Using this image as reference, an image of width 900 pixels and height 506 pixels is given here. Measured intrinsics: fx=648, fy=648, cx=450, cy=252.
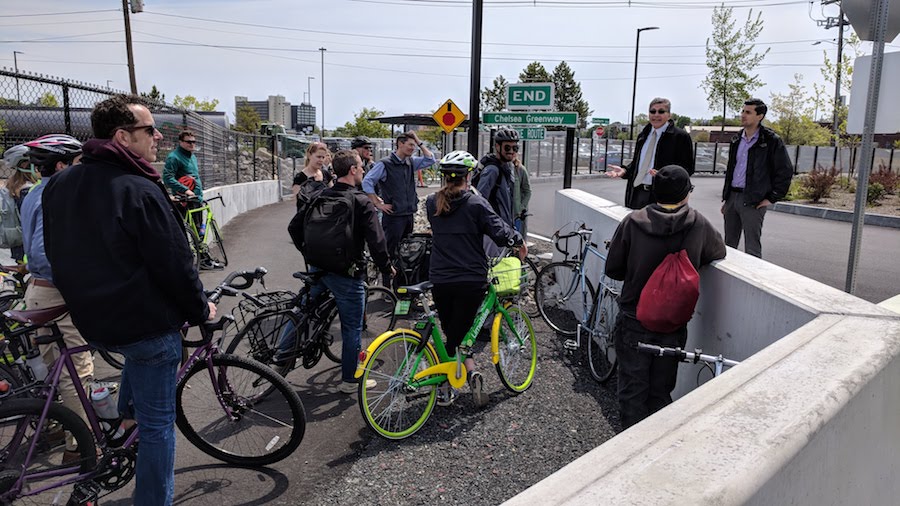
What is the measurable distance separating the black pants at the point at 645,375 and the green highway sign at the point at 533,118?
20.9ft

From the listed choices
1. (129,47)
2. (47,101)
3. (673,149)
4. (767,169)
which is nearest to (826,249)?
(767,169)

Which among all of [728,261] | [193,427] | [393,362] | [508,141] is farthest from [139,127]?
[508,141]

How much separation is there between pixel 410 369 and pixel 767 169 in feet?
14.4

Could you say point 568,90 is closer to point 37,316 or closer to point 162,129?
point 162,129

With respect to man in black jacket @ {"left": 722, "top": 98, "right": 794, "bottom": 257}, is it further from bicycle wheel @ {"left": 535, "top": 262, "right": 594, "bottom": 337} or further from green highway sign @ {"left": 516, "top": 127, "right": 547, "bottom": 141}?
green highway sign @ {"left": 516, "top": 127, "right": 547, "bottom": 141}

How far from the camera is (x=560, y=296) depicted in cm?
741

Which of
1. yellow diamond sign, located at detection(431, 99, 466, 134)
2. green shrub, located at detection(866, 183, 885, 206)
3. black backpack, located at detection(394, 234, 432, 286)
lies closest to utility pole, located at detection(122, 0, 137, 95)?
yellow diamond sign, located at detection(431, 99, 466, 134)

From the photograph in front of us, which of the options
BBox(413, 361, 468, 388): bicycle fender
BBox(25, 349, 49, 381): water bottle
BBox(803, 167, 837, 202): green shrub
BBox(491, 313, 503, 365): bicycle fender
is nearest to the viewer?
BBox(25, 349, 49, 381): water bottle

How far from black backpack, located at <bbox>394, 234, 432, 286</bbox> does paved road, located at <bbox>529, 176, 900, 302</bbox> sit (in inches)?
188

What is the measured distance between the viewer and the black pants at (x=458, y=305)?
187 inches

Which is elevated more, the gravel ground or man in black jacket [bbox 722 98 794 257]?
man in black jacket [bbox 722 98 794 257]

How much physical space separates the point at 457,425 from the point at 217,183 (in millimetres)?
14125

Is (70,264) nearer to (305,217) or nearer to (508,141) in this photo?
(305,217)

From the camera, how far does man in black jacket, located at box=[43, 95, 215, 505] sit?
2756 millimetres
